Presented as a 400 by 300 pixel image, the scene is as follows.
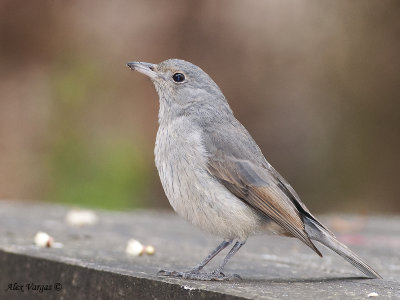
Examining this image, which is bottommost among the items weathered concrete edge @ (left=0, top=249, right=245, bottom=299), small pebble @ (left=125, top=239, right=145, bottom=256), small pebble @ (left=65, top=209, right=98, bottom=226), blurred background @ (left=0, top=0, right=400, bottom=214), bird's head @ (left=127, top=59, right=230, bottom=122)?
weathered concrete edge @ (left=0, top=249, right=245, bottom=299)

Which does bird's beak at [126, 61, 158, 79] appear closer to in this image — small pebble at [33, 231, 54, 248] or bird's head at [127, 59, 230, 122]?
bird's head at [127, 59, 230, 122]

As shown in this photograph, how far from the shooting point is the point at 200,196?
4586 millimetres

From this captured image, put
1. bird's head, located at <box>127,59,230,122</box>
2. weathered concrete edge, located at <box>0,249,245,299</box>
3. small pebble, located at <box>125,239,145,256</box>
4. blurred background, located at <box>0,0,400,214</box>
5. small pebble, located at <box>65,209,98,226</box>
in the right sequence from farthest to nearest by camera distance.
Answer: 1. blurred background, located at <box>0,0,400,214</box>
2. small pebble, located at <box>65,209,98,226</box>
3. small pebble, located at <box>125,239,145,256</box>
4. bird's head, located at <box>127,59,230,122</box>
5. weathered concrete edge, located at <box>0,249,245,299</box>

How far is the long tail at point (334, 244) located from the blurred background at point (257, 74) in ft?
17.9

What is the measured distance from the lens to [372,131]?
432 inches

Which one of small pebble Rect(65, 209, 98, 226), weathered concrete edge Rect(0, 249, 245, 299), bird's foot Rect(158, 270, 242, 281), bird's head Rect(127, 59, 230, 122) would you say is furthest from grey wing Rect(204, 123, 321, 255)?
small pebble Rect(65, 209, 98, 226)

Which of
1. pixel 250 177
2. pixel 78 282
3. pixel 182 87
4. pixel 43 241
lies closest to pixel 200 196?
pixel 250 177

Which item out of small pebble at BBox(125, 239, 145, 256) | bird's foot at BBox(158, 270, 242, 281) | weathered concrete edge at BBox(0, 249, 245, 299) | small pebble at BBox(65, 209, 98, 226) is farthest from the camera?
small pebble at BBox(65, 209, 98, 226)

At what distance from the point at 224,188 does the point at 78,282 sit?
0.91m

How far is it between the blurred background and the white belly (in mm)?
5384

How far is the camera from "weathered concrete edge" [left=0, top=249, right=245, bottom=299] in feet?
13.4

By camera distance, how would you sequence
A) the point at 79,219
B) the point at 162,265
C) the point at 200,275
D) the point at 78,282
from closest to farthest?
the point at 200,275 → the point at 78,282 → the point at 162,265 → the point at 79,219

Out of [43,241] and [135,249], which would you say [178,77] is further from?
[43,241]

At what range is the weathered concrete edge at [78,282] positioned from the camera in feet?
13.4
